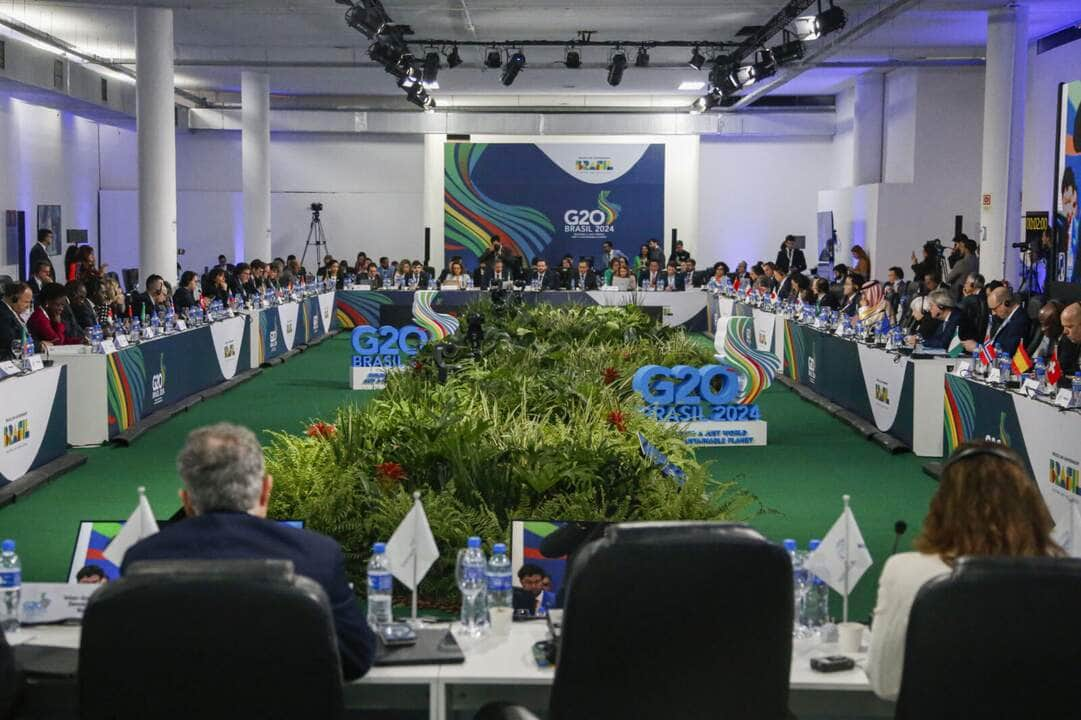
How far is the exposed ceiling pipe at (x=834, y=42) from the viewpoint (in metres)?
16.5

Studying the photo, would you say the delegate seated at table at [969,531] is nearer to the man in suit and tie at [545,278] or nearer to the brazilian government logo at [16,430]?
the brazilian government logo at [16,430]

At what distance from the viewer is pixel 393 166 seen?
30875 millimetres

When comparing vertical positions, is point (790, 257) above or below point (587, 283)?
above

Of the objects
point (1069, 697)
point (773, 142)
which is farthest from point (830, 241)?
point (1069, 697)

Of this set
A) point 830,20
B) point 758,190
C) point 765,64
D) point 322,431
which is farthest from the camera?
point 758,190

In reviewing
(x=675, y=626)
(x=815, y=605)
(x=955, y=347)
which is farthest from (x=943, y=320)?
(x=675, y=626)

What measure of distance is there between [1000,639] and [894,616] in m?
0.52

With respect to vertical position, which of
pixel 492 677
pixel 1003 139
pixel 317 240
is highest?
pixel 1003 139

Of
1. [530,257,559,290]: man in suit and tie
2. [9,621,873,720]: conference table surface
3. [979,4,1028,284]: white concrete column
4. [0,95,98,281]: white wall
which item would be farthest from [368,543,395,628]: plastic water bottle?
[0,95,98,281]: white wall

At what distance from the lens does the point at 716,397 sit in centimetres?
1132

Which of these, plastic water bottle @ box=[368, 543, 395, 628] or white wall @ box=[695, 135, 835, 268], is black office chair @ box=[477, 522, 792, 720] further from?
white wall @ box=[695, 135, 835, 268]

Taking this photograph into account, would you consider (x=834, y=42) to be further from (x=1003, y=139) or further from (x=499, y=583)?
(x=499, y=583)

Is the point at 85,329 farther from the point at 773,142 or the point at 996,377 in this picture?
the point at 773,142

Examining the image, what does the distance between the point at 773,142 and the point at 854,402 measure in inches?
739
